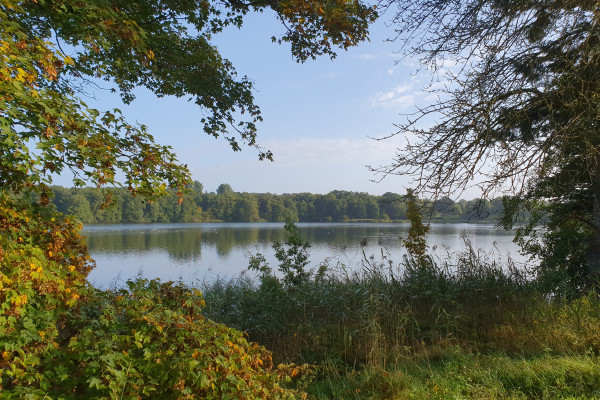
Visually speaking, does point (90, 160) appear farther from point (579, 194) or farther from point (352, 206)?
point (352, 206)

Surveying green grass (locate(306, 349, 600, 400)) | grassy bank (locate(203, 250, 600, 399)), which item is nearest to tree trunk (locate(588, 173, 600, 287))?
grassy bank (locate(203, 250, 600, 399))

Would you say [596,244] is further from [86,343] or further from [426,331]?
[86,343]

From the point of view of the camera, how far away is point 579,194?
7.50 meters

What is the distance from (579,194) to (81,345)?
8784 mm

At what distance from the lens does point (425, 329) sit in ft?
16.9

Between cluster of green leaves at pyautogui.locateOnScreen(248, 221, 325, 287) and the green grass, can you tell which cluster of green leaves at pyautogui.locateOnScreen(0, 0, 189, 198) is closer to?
the green grass

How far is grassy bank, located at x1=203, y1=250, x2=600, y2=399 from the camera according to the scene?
3.21 meters

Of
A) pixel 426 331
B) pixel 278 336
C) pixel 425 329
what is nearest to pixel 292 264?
pixel 278 336

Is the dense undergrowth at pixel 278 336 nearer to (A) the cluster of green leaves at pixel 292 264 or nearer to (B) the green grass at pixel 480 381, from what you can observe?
(B) the green grass at pixel 480 381

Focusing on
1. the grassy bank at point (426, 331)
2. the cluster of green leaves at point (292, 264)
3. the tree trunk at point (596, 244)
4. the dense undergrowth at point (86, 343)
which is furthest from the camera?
the cluster of green leaves at point (292, 264)

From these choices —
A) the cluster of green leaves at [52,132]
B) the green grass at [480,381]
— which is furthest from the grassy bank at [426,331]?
the cluster of green leaves at [52,132]

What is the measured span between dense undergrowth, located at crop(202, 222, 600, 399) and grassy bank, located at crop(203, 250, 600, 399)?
0.01 metres

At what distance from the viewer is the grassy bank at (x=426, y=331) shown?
126 inches

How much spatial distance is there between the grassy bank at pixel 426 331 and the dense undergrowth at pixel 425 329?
0.6 inches
